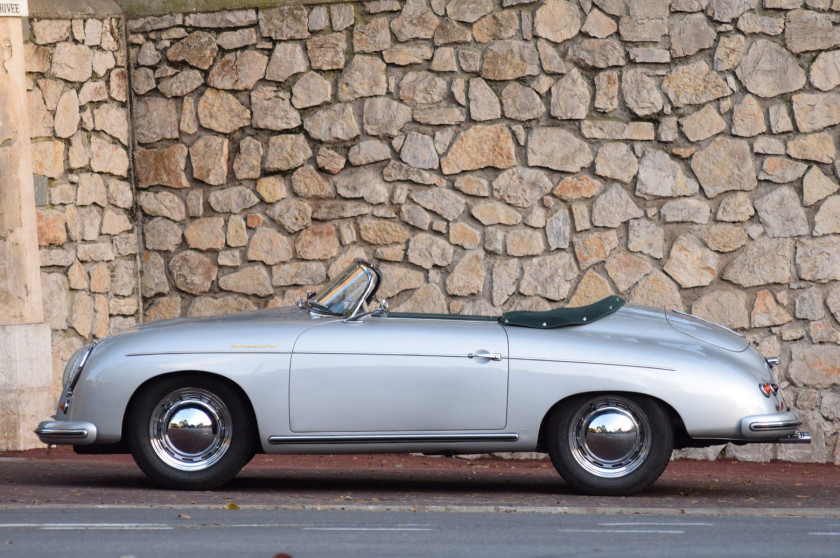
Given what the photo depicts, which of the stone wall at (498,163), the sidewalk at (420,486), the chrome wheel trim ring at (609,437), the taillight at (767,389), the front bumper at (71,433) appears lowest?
the sidewalk at (420,486)

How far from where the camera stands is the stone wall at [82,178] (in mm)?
10172

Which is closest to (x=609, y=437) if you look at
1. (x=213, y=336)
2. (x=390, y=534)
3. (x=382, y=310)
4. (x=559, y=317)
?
(x=559, y=317)

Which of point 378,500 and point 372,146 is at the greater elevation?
point 372,146

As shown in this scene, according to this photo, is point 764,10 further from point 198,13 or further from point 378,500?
point 378,500

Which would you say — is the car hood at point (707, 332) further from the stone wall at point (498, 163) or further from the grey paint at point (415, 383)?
the stone wall at point (498, 163)

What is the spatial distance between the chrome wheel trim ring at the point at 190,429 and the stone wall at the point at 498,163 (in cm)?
374

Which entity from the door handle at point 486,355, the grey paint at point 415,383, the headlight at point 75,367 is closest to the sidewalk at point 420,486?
the grey paint at point 415,383

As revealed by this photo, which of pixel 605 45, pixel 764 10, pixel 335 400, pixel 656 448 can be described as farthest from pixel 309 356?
pixel 764 10

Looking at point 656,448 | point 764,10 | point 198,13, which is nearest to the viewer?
point 656,448

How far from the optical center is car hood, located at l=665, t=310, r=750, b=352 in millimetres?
6969

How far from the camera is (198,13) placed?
1061 centimetres

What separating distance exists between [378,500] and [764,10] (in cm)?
564

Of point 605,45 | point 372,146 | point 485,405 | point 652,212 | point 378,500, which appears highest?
point 605,45

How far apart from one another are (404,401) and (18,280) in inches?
168
